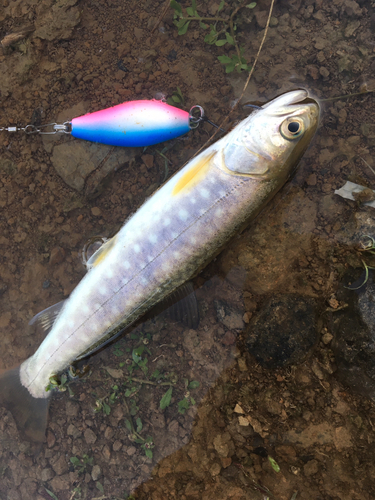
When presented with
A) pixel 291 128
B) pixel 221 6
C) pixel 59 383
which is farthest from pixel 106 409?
pixel 221 6

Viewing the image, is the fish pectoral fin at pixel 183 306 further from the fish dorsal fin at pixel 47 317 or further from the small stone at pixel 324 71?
the small stone at pixel 324 71

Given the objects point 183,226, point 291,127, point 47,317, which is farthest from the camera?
point 47,317

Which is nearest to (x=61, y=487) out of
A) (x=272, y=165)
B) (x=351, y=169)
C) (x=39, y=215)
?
(x=39, y=215)

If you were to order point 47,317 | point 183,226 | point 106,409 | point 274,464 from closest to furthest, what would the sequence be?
point 183,226
point 274,464
point 47,317
point 106,409

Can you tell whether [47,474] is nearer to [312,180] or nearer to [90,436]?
[90,436]

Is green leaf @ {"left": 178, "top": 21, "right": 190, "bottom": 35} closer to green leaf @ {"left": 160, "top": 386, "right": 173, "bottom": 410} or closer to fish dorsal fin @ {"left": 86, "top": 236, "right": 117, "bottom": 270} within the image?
fish dorsal fin @ {"left": 86, "top": 236, "right": 117, "bottom": 270}

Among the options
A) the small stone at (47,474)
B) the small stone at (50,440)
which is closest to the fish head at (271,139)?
the small stone at (50,440)
